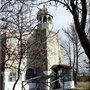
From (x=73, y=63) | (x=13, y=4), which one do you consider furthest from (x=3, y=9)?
(x=73, y=63)

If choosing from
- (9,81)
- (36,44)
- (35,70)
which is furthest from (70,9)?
(35,70)

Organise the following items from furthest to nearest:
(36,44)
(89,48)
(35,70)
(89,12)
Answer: (35,70)
(36,44)
(89,12)
(89,48)

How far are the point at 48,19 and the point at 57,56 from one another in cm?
642

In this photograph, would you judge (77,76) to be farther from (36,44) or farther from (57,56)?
(36,44)

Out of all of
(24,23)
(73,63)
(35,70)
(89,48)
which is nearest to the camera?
(89,48)

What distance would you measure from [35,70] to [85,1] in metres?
43.8

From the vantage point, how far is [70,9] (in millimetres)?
10906

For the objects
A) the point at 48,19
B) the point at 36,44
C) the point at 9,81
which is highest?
the point at 48,19

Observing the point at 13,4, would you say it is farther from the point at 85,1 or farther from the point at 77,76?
the point at 77,76

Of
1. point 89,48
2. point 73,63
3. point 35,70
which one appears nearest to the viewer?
point 89,48

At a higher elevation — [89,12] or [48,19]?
[48,19]

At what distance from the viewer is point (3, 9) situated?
16.2 m

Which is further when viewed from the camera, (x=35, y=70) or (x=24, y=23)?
(x=35, y=70)

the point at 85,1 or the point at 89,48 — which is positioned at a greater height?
the point at 85,1
